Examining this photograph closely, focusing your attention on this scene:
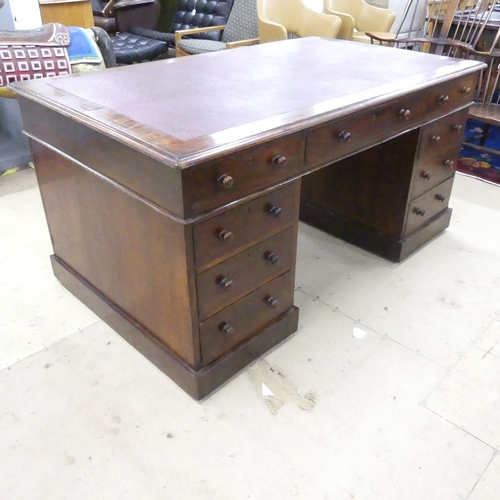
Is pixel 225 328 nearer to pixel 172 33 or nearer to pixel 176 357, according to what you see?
pixel 176 357

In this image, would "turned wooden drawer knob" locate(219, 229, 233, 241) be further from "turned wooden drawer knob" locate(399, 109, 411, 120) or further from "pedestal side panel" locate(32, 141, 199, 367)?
"turned wooden drawer knob" locate(399, 109, 411, 120)

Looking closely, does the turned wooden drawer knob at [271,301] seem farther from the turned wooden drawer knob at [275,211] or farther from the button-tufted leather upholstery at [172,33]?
the button-tufted leather upholstery at [172,33]

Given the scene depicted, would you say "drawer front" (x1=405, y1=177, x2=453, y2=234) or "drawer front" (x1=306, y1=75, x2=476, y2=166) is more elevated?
"drawer front" (x1=306, y1=75, x2=476, y2=166)

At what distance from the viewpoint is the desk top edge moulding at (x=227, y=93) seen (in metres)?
1.21

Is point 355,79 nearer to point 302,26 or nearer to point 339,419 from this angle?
point 339,419

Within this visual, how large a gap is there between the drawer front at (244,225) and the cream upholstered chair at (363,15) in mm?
3263

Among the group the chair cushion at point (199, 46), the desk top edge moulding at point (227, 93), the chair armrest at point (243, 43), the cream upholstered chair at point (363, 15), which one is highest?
the desk top edge moulding at point (227, 93)

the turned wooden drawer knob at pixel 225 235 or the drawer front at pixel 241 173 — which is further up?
the drawer front at pixel 241 173

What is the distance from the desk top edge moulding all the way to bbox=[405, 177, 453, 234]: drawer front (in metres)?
0.51

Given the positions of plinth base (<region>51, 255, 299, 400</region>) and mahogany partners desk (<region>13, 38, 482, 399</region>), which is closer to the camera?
mahogany partners desk (<region>13, 38, 482, 399</region>)

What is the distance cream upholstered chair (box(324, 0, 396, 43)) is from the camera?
4.33 m

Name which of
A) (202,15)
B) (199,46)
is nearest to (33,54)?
(199,46)

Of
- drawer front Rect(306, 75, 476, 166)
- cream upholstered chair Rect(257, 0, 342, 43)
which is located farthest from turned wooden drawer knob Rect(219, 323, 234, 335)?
cream upholstered chair Rect(257, 0, 342, 43)

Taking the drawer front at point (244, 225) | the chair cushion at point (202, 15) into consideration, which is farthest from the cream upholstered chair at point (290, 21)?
the drawer front at point (244, 225)
